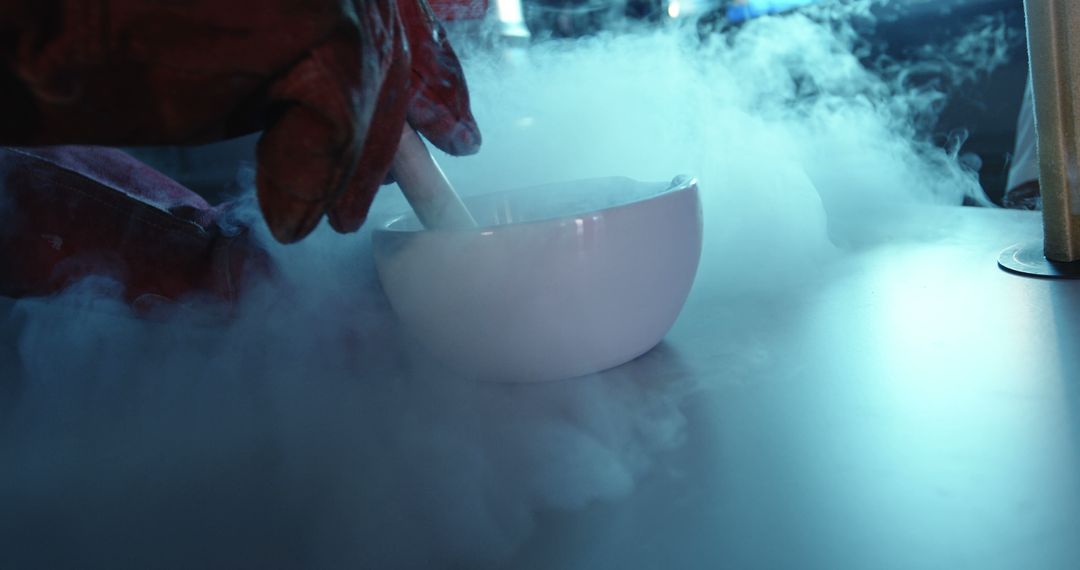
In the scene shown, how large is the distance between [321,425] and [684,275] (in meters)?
0.26

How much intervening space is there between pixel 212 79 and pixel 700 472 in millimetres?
275

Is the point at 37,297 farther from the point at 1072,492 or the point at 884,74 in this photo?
the point at 884,74

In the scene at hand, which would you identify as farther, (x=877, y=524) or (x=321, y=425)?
(x=321, y=425)

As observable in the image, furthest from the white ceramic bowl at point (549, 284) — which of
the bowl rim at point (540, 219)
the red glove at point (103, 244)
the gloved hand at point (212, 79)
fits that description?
the red glove at point (103, 244)

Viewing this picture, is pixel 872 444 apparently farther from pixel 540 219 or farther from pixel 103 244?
pixel 103 244

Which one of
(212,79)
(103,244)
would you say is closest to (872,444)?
(212,79)

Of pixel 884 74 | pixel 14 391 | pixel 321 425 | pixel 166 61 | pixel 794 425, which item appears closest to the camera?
pixel 166 61

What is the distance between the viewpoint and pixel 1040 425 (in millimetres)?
388

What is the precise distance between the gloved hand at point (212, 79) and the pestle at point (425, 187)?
141 mm

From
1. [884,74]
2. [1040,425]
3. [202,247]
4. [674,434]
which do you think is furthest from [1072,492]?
[884,74]

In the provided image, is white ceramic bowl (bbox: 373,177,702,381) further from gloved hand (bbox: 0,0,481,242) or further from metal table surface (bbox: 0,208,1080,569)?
gloved hand (bbox: 0,0,481,242)

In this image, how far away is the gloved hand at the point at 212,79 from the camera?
0.29m

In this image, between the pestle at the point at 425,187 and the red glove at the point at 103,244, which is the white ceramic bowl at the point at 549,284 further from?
the red glove at the point at 103,244

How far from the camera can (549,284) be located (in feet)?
1.62
